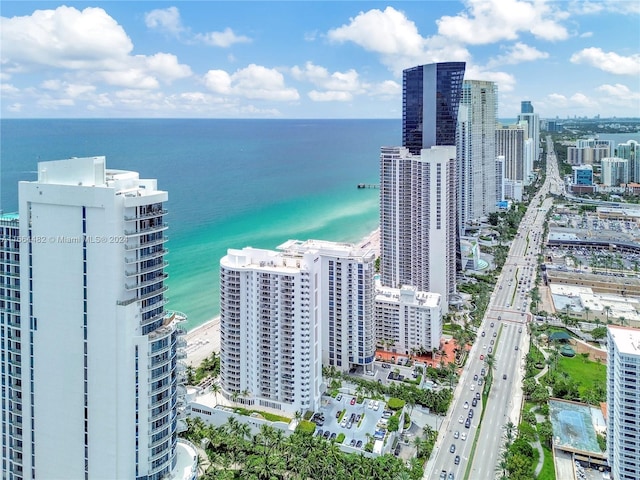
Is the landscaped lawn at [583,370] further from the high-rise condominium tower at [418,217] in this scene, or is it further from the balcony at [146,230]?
the balcony at [146,230]

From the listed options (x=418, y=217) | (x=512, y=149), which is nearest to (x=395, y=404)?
(x=418, y=217)

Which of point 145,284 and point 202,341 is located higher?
point 145,284

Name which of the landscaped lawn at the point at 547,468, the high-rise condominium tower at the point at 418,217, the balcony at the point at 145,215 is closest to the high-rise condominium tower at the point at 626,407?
the landscaped lawn at the point at 547,468

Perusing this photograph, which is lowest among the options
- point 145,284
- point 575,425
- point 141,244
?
point 575,425

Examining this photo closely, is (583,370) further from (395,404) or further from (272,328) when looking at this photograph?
(272,328)

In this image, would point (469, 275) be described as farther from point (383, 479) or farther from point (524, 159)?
point (524, 159)

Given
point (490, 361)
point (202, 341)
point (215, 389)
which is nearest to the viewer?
point (215, 389)

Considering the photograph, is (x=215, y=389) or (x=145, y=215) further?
(x=215, y=389)
